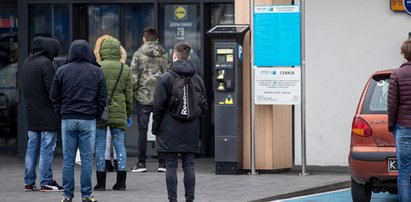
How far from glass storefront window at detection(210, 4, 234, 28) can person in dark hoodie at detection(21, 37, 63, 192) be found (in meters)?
5.15

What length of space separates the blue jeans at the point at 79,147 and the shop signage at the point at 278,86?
3.81m

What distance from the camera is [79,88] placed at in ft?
38.2

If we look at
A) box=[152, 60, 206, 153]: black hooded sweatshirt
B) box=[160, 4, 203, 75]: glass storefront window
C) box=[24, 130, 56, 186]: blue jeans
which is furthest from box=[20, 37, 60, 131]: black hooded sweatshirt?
box=[160, 4, 203, 75]: glass storefront window

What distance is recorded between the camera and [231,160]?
1509 centimetres

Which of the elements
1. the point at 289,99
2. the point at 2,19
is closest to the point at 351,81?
the point at 289,99

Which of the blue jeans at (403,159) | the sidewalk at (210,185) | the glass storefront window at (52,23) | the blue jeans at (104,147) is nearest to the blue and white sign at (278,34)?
the sidewalk at (210,185)

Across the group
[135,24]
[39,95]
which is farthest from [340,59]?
[39,95]

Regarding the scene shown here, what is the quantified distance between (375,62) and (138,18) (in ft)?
14.7

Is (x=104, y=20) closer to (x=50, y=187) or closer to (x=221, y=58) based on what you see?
(x=221, y=58)

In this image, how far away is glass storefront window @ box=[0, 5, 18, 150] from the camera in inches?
743

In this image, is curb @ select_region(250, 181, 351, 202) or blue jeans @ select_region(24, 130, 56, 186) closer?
curb @ select_region(250, 181, 351, 202)

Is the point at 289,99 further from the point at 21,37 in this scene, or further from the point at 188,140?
the point at 21,37

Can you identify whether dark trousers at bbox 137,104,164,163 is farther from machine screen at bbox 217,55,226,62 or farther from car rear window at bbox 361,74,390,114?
car rear window at bbox 361,74,390,114

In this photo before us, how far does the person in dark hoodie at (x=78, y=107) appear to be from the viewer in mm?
11625
